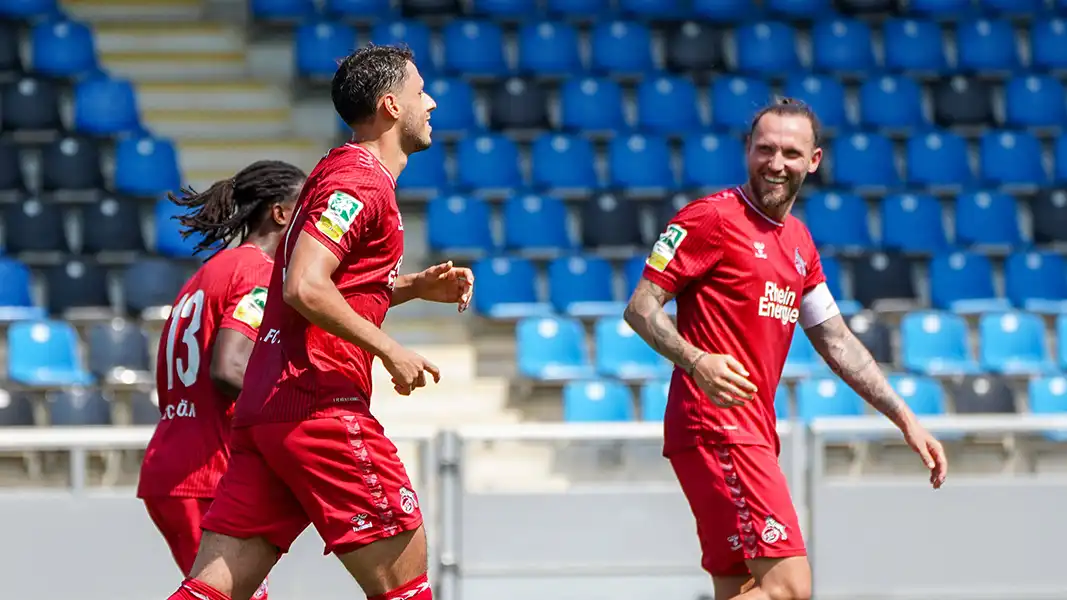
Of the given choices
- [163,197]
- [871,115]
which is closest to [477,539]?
[163,197]

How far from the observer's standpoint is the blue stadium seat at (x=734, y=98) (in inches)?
505

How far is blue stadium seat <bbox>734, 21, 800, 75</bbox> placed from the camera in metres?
13.3

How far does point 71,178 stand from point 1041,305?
7352mm

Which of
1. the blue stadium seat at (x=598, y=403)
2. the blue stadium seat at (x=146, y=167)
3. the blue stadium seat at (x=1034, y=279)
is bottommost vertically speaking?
the blue stadium seat at (x=598, y=403)

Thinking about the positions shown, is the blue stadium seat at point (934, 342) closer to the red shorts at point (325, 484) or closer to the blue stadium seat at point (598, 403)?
the blue stadium seat at point (598, 403)

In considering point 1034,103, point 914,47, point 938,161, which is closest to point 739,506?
point 938,161

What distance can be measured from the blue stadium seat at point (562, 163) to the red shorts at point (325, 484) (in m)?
8.23

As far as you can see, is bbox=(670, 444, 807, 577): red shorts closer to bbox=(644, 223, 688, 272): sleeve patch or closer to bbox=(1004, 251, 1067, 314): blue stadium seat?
bbox=(644, 223, 688, 272): sleeve patch

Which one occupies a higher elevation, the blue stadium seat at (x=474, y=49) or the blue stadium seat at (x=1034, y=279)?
the blue stadium seat at (x=474, y=49)

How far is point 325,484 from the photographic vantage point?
12.8 feet

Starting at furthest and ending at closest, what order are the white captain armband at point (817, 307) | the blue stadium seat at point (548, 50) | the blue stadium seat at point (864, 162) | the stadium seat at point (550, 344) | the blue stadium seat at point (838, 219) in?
the blue stadium seat at point (548, 50) < the blue stadium seat at point (864, 162) < the blue stadium seat at point (838, 219) < the stadium seat at point (550, 344) < the white captain armband at point (817, 307)

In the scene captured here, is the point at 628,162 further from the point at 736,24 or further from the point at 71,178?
the point at 71,178

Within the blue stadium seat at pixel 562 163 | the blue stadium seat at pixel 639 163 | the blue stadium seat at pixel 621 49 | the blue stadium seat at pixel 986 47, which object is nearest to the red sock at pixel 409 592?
the blue stadium seat at pixel 562 163

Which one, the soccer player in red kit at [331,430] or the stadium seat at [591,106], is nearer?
the soccer player in red kit at [331,430]
